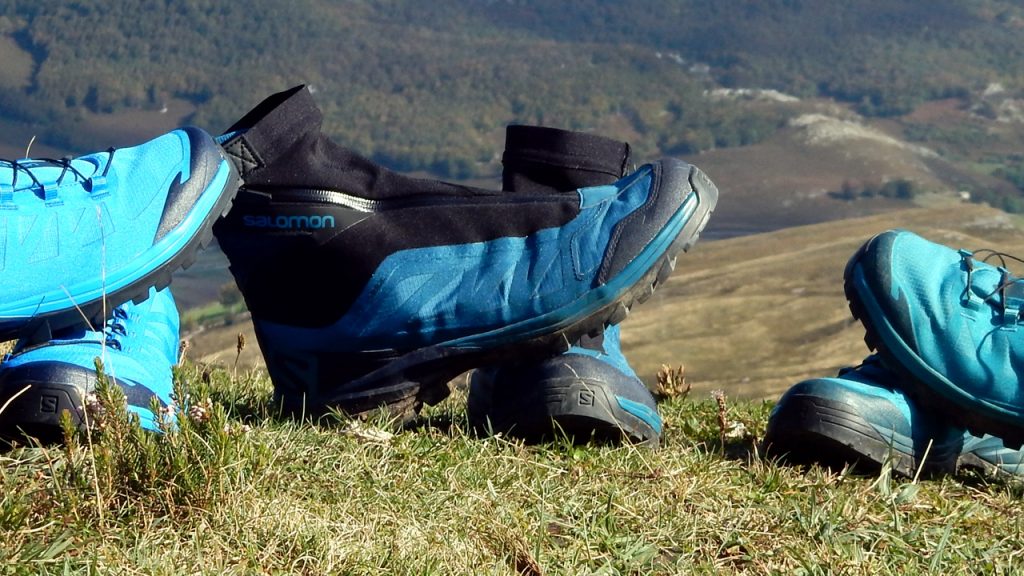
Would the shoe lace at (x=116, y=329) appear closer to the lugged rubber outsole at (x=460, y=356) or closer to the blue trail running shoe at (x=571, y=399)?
the lugged rubber outsole at (x=460, y=356)

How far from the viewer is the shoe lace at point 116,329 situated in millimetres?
4234

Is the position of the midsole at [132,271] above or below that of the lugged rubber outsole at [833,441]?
above

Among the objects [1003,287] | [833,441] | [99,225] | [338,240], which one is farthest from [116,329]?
[1003,287]

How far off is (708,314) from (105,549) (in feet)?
516

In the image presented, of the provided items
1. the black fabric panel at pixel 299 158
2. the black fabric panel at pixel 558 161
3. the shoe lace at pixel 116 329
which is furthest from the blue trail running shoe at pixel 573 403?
the shoe lace at pixel 116 329

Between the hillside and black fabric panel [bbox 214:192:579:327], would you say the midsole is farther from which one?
the hillside

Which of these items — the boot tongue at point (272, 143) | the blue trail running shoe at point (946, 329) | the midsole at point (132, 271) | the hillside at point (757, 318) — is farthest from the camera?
the hillside at point (757, 318)

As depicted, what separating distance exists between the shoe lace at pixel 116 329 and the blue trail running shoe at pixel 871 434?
245 centimetres

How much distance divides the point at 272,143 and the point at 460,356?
43.6 inches

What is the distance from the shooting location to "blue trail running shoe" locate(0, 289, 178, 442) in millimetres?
3703

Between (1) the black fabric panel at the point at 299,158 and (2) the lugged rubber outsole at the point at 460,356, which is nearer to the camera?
(2) the lugged rubber outsole at the point at 460,356

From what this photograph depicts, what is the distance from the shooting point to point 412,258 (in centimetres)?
458

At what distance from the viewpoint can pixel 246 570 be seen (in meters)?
2.80

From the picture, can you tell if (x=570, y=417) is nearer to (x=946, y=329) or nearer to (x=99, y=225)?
(x=946, y=329)
